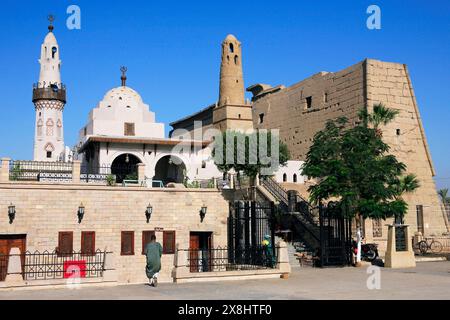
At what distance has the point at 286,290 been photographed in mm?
13211

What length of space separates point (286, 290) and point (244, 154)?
22392mm

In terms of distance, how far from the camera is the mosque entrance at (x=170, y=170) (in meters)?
38.6

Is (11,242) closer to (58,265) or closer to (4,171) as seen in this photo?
(58,265)

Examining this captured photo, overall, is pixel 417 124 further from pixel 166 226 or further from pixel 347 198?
pixel 166 226

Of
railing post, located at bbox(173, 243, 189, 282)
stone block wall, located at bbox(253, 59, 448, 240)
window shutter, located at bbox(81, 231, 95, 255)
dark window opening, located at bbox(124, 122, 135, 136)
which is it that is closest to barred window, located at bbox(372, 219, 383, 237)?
stone block wall, located at bbox(253, 59, 448, 240)

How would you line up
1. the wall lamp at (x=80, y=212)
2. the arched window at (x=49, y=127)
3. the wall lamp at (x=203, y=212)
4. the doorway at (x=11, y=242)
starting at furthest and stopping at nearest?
1. the arched window at (x=49, y=127)
2. the wall lamp at (x=203, y=212)
3. the wall lamp at (x=80, y=212)
4. the doorway at (x=11, y=242)

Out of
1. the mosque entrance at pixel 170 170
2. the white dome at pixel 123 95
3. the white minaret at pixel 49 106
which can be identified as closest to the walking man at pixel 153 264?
the mosque entrance at pixel 170 170

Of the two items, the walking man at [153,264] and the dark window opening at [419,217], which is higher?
the dark window opening at [419,217]

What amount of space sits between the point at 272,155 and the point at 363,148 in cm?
1582

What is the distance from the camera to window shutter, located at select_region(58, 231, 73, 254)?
2225cm

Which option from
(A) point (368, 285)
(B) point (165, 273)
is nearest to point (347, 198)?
(A) point (368, 285)

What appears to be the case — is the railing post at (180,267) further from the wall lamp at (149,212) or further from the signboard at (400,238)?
the signboard at (400,238)
